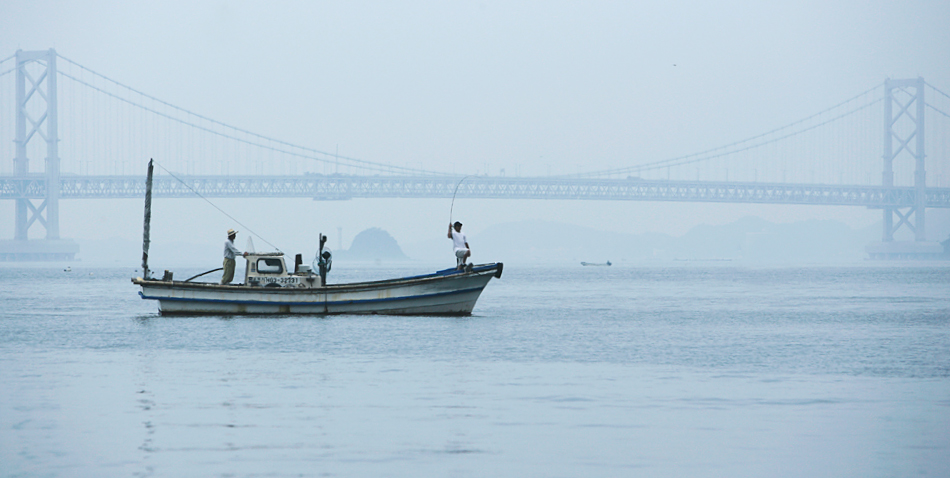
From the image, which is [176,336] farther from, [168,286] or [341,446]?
[341,446]

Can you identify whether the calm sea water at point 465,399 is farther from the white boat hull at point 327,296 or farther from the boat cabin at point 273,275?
the boat cabin at point 273,275

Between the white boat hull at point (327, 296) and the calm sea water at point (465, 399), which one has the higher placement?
the white boat hull at point (327, 296)

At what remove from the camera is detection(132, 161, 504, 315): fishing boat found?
1102 inches

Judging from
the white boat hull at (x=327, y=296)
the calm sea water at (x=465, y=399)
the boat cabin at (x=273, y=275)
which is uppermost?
the boat cabin at (x=273, y=275)

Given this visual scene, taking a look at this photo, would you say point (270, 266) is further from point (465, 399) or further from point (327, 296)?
point (465, 399)

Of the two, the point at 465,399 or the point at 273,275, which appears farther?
the point at 273,275

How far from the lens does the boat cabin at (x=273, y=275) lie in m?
28.2

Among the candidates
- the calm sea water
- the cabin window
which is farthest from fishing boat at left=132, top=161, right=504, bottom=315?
the calm sea water

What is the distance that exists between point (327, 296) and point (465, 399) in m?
13.9

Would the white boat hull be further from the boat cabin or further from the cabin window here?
the cabin window

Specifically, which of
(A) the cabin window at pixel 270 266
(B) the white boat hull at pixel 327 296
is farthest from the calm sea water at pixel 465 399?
(A) the cabin window at pixel 270 266

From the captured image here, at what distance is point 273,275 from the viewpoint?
2836 centimetres

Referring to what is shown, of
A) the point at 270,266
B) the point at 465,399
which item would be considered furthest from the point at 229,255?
the point at 465,399

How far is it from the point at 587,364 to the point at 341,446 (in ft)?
30.2
